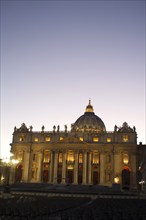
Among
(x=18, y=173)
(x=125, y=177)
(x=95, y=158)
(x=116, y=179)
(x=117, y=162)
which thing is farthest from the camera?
(x=18, y=173)

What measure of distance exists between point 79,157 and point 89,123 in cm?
2422

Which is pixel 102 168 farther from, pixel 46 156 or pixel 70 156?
pixel 46 156

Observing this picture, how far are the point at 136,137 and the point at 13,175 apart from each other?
40062mm

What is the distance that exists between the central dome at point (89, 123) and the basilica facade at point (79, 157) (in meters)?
15.5

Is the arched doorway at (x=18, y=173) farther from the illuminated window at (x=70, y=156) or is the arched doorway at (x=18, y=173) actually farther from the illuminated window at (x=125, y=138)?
the illuminated window at (x=125, y=138)

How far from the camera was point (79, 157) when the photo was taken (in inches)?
3600

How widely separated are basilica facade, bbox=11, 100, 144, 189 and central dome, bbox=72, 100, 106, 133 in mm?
15455

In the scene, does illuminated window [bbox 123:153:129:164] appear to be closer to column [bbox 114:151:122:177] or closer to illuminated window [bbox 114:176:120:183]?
column [bbox 114:151:122:177]

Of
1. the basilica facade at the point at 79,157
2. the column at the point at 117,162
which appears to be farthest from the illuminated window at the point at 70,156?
the column at the point at 117,162

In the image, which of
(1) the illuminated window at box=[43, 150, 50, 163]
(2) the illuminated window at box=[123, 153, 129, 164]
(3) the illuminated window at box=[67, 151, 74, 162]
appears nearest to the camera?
(2) the illuminated window at box=[123, 153, 129, 164]

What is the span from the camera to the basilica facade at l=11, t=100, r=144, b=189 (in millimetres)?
88250

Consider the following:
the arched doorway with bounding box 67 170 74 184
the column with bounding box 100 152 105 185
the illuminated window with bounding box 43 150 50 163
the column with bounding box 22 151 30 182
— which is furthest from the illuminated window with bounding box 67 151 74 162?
the column with bounding box 22 151 30 182

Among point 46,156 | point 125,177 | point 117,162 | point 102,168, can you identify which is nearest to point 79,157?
point 102,168

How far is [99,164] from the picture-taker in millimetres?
89750
